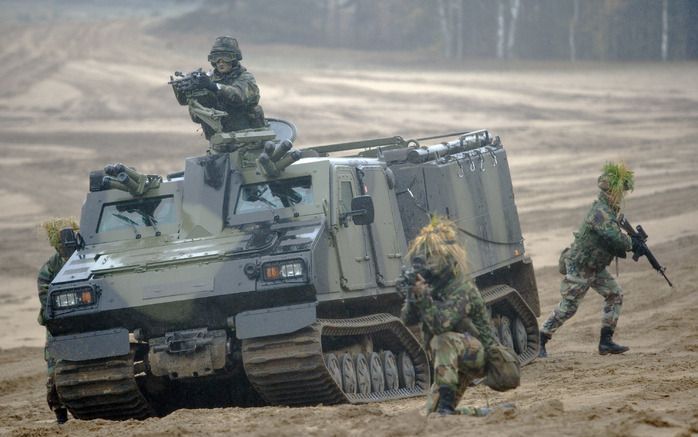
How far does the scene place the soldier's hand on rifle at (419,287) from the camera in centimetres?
934

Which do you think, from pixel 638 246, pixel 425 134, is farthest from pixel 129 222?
pixel 425 134

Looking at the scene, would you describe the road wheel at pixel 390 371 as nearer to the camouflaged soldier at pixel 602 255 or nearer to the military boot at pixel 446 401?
the camouflaged soldier at pixel 602 255

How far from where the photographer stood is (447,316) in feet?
31.0

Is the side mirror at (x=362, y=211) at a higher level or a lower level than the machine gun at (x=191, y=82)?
lower

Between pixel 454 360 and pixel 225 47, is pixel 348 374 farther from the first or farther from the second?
pixel 225 47

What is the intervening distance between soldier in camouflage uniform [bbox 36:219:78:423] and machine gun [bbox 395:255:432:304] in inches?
150

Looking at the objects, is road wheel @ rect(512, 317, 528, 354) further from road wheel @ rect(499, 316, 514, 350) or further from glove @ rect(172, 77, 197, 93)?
glove @ rect(172, 77, 197, 93)

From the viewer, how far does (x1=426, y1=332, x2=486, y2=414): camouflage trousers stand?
370 inches

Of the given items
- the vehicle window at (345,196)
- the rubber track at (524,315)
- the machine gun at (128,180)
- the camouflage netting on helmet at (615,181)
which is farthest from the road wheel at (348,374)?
the camouflage netting on helmet at (615,181)

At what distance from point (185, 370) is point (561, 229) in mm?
14788

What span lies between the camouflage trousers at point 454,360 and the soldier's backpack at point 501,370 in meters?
0.09

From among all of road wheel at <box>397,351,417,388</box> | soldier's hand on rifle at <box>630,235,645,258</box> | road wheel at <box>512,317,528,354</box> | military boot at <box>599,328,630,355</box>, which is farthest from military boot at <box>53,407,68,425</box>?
soldier's hand on rifle at <box>630,235,645,258</box>

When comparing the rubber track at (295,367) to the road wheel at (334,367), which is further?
the road wheel at (334,367)

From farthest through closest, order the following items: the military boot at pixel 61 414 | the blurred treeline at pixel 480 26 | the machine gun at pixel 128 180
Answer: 1. the blurred treeline at pixel 480 26
2. the machine gun at pixel 128 180
3. the military boot at pixel 61 414
